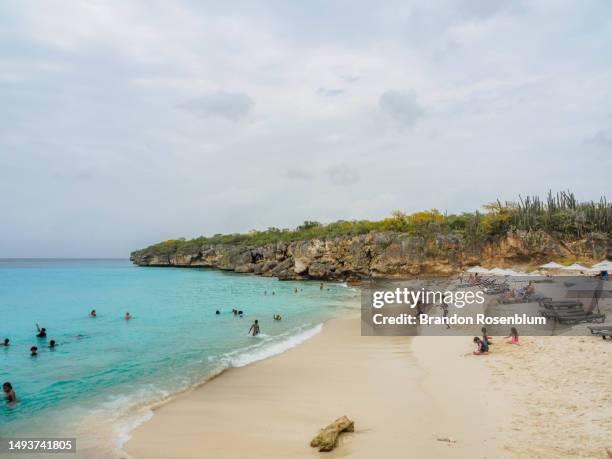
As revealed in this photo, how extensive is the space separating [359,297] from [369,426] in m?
33.5

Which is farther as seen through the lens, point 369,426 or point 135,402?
point 135,402

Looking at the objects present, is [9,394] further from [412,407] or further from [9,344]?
[412,407]

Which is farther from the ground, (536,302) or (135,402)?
(536,302)

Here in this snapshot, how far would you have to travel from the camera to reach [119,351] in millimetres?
19828

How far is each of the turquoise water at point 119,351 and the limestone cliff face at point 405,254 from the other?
63.1 feet

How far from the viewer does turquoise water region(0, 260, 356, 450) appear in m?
11.6

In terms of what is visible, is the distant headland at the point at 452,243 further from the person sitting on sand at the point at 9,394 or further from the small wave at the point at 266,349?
the person sitting on sand at the point at 9,394

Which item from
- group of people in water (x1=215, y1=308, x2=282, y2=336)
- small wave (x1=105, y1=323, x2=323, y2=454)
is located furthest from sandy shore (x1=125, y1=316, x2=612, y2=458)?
group of people in water (x1=215, y1=308, x2=282, y2=336)

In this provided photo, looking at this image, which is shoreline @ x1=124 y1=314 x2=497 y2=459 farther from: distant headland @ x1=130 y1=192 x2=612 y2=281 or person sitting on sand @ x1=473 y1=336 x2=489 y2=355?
distant headland @ x1=130 y1=192 x2=612 y2=281

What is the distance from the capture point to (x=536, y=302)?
20.8m

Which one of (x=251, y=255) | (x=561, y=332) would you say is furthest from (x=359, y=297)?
(x=251, y=255)

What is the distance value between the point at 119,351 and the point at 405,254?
Answer: 44.4 m

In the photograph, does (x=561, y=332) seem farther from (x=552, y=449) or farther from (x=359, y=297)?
(x=359, y=297)

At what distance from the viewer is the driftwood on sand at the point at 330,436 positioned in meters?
8.23
